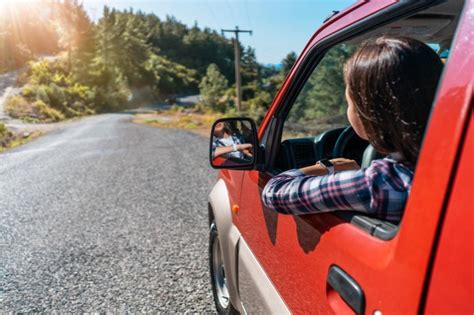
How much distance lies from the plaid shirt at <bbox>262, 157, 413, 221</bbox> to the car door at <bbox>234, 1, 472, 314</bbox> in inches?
2.5

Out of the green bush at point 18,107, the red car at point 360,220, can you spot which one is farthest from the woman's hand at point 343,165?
the green bush at point 18,107

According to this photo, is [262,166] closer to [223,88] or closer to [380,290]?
[380,290]

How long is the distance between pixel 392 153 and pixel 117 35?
78678 mm

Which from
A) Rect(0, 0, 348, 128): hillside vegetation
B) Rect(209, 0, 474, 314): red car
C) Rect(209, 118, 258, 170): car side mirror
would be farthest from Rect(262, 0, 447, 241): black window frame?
Rect(0, 0, 348, 128): hillside vegetation

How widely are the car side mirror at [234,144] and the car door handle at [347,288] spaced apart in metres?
0.83

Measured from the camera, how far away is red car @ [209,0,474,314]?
87 cm

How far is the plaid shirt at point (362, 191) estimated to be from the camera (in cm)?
115

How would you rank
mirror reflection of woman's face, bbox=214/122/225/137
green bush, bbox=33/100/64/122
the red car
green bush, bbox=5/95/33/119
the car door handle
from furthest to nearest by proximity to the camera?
green bush, bbox=33/100/64/122 → green bush, bbox=5/95/33/119 → mirror reflection of woman's face, bbox=214/122/225/137 → the car door handle → the red car

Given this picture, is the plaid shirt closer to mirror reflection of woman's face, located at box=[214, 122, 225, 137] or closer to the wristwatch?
the wristwatch

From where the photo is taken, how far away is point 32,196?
7512mm

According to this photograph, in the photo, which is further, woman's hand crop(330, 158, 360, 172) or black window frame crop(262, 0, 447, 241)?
woman's hand crop(330, 158, 360, 172)

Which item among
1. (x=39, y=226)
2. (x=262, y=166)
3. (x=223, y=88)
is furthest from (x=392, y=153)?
(x=223, y=88)

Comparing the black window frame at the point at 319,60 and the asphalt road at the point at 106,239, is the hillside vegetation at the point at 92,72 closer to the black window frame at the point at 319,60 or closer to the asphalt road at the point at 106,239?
the asphalt road at the point at 106,239

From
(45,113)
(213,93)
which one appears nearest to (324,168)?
(45,113)
